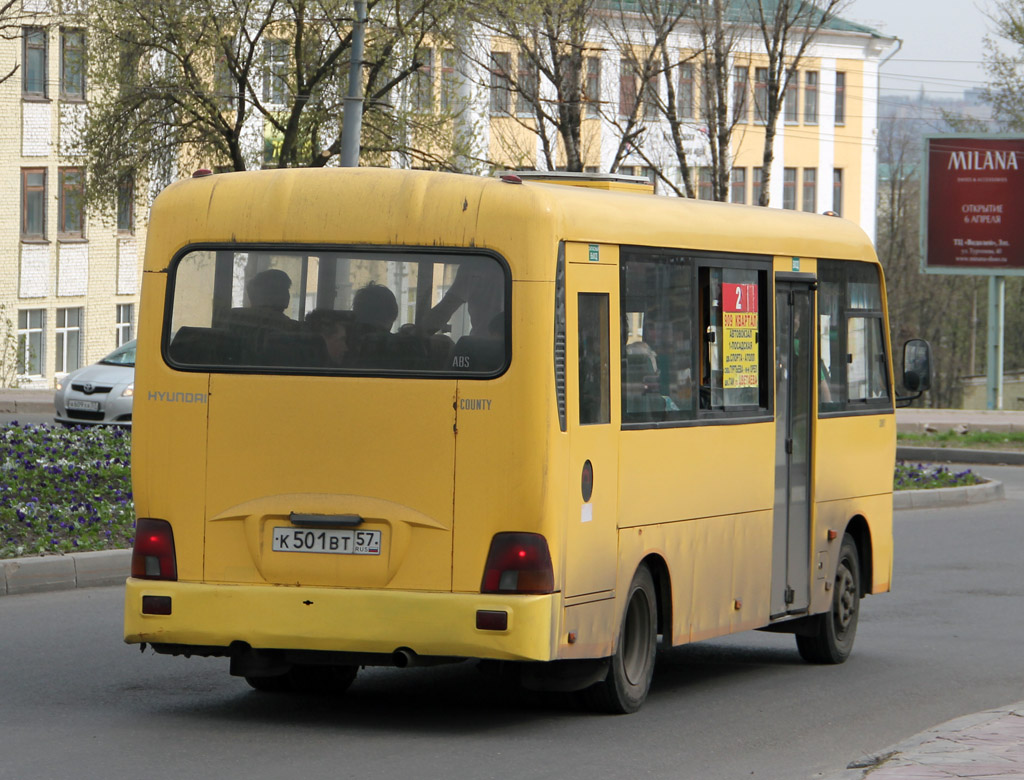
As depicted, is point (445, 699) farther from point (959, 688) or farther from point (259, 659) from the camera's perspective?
point (959, 688)

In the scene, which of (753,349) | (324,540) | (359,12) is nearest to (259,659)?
(324,540)

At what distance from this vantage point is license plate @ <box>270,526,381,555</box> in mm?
8008

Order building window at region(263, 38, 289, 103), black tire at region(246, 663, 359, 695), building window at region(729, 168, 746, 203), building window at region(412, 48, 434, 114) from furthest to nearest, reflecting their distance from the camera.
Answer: building window at region(729, 168, 746, 203) → building window at region(263, 38, 289, 103) → building window at region(412, 48, 434, 114) → black tire at region(246, 663, 359, 695)

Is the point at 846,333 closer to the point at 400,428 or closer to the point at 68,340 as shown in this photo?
the point at 400,428

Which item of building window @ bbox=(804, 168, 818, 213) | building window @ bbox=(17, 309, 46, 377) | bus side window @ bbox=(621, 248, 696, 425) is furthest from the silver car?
building window @ bbox=(804, 168, 818, 213)

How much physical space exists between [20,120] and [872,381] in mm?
44927

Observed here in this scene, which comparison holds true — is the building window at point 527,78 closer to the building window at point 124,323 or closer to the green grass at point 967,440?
the green grass at point 967,440

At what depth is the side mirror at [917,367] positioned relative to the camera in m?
11.5

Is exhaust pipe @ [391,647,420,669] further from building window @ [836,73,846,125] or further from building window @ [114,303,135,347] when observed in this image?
building window @ [836,73,846,125]

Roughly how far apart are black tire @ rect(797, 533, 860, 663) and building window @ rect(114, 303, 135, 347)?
155ft

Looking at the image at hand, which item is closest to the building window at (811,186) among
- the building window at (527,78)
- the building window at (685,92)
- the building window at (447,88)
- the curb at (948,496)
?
the building window at (685,92)

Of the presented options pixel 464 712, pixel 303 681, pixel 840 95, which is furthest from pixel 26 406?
pixel 840 95

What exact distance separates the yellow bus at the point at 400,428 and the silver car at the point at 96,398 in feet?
56.7

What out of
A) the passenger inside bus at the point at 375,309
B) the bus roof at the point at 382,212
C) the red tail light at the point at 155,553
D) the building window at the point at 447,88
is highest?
the building window at the point at 447,88
